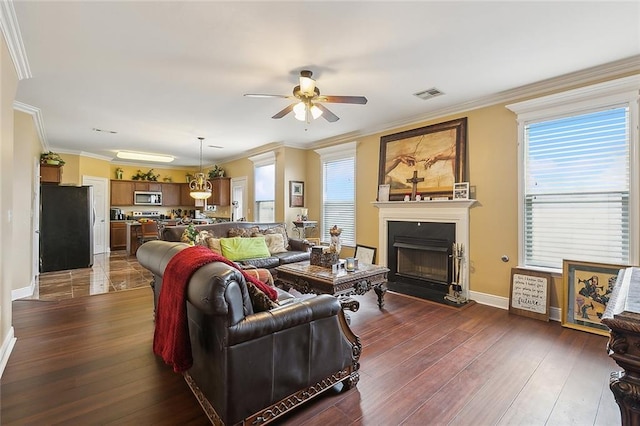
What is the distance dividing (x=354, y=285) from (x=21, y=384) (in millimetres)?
2742

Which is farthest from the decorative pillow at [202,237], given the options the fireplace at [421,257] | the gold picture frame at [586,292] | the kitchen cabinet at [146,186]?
the kitchen cabinet at [146,186]

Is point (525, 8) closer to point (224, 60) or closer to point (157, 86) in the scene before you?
point (224, 60)

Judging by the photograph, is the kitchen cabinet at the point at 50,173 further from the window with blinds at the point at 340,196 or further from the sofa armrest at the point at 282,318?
the sofa armrest at the point at 282,318

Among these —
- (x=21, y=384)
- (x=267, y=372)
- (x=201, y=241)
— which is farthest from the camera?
(x=201, y=241)

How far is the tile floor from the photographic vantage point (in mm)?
4387

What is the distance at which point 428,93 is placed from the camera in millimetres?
3725

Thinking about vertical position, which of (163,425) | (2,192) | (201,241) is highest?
(2,192)

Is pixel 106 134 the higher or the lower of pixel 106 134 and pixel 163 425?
the higher

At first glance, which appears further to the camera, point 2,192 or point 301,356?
point 2,192

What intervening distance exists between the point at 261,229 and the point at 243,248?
75cm

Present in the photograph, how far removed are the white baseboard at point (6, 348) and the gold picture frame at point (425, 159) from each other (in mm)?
4691

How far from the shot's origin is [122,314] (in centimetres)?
350

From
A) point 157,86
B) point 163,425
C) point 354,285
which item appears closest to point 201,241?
point 157,86

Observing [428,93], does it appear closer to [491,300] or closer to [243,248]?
[491,300]
